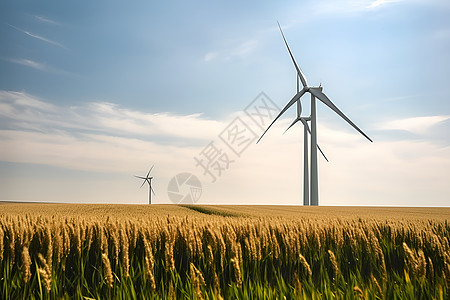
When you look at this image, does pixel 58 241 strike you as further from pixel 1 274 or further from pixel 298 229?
pixel 298 229

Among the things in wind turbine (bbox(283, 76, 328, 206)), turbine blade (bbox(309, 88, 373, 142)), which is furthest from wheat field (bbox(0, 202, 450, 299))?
wind turbine (bbox(283, 76, 328, 206))

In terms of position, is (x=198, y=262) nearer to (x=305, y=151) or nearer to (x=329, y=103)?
(x=329, y=103)

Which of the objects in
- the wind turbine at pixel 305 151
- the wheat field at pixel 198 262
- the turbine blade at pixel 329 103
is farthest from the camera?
the wind turbine at pixel 305 151

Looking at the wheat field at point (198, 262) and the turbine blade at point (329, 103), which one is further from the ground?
the turbine blade at point (329, 103)

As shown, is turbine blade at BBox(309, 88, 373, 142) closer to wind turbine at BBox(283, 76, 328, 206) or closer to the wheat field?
wind turbine at BBox(283, 76, 328, 206)

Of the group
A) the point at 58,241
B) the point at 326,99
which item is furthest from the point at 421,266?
the point at 326,99

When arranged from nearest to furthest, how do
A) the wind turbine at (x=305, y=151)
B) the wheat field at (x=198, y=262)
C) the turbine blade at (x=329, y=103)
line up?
the wheat field at (x=198, y=262) → the turbine blade at (x=329, y=103) → the wind turbine at (x=305, y=151)

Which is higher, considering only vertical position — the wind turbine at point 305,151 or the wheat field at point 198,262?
the wind turbine at point 305,151

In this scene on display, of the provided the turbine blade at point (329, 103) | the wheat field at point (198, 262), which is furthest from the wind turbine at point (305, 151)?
the wheat field at point (198, 262)

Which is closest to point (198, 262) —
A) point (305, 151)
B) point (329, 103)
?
point (329, 103)

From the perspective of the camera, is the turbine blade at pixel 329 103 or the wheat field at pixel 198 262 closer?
the wheat field at pixel 198 262

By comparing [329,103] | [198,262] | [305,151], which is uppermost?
[329,103]

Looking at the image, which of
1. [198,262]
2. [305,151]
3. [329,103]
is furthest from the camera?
[305,151]

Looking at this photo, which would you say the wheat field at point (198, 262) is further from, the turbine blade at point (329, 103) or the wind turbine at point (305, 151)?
the wind turbine at point (305, 151)
